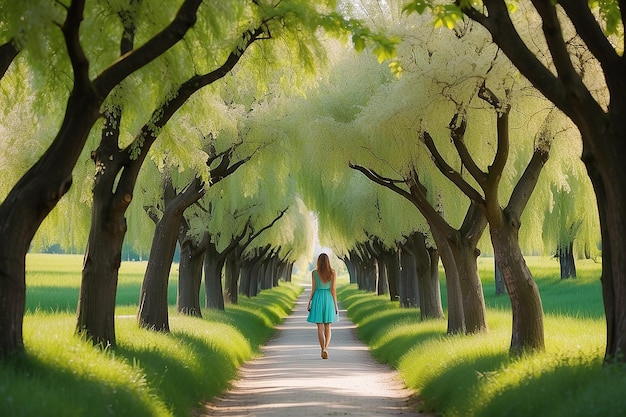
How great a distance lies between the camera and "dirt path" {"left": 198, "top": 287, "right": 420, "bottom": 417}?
1219 cm

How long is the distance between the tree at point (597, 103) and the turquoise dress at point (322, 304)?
22.0 feet

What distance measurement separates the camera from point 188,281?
2761 centimetres

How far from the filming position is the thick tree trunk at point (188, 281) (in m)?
27.4

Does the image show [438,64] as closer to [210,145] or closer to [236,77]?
[236,77]

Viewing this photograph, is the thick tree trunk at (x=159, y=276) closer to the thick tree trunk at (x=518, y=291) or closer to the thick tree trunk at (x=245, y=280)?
the thick tree trunk at (x=518, y=291)

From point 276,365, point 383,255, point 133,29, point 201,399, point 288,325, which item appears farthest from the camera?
point 383,255

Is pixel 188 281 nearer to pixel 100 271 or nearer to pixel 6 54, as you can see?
pixel 100 271

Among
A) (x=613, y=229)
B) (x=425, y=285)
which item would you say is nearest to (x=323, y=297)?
(x=613, y=229)

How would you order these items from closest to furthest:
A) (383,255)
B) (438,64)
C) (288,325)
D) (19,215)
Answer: (19,215) < (438,64) < (288,325) < (383,255)

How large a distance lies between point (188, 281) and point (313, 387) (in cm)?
1330

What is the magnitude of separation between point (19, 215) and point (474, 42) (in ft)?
24.3

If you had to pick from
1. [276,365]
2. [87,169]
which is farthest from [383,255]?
[87,169]

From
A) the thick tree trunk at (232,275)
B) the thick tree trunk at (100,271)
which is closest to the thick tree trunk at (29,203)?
the thick tree trunk at (100,271)

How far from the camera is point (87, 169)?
659 inches
